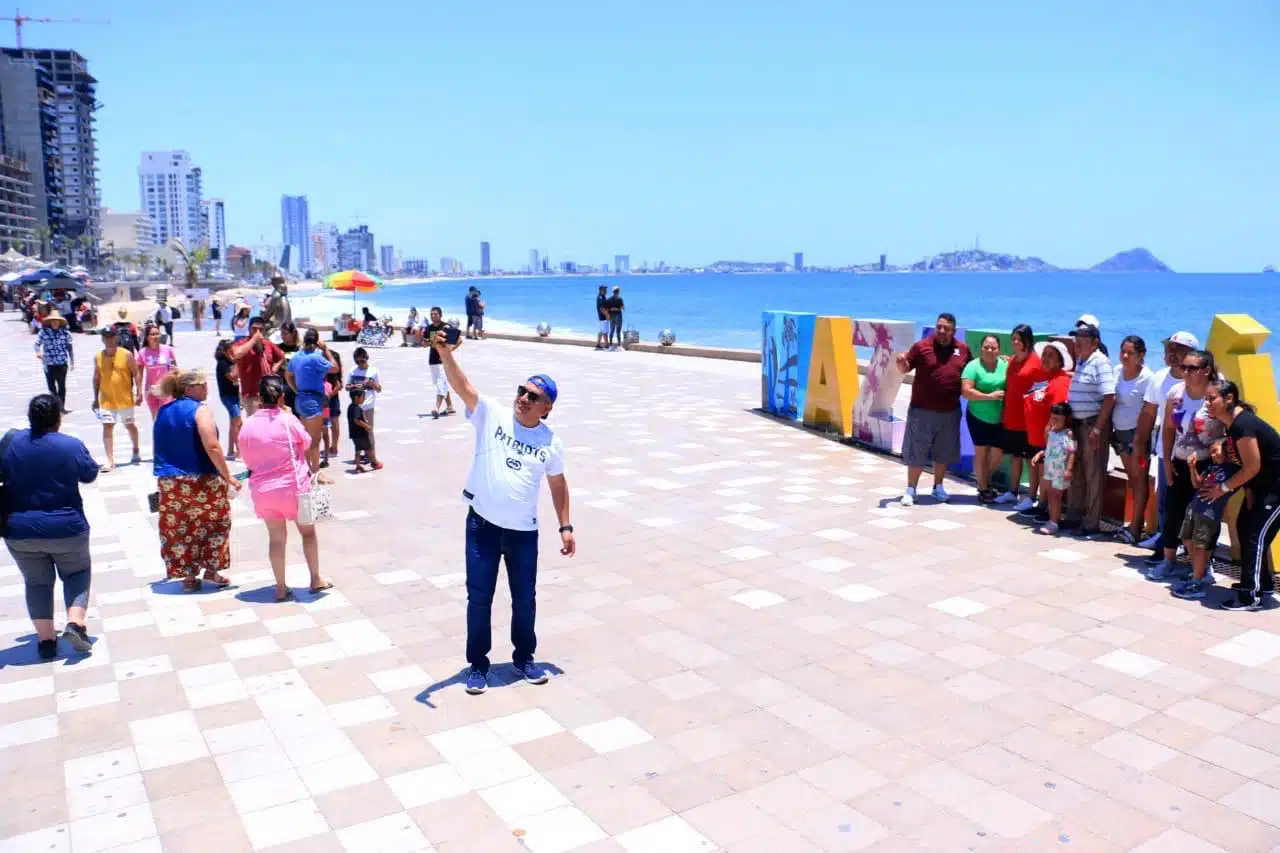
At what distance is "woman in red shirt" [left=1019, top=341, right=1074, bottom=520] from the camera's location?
27.6ft

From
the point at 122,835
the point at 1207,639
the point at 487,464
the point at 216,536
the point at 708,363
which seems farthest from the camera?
the point at 708,363

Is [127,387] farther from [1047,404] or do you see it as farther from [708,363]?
[708,363]

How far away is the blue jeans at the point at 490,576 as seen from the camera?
16.9ft

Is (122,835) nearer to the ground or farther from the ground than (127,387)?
nearer to the ground

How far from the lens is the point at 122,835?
392 centimetres

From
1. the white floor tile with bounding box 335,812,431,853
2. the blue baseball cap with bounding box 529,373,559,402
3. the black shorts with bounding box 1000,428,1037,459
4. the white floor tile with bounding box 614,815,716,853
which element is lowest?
the white floor tile with bounding box 335,812,431,853

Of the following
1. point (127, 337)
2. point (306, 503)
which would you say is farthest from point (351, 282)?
point (306, 503)

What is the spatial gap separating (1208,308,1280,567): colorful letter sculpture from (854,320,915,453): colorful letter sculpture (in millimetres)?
4500

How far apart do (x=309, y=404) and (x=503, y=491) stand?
5.73 m

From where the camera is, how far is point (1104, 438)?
8039 millimetres

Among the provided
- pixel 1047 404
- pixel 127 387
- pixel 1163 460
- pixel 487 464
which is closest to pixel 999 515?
pixel 1047 404

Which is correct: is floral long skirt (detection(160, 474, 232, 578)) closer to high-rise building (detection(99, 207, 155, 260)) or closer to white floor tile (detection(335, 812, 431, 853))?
white floor tile (detection(335, 812, 431, 853))

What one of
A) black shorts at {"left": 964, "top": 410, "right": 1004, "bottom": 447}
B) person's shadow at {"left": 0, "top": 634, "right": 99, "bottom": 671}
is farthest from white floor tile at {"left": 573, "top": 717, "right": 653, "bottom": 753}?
black shorts at {"left": 964, "top": 410, "right": 1004, "bottom": 447}

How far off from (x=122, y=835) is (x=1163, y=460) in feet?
22.5
